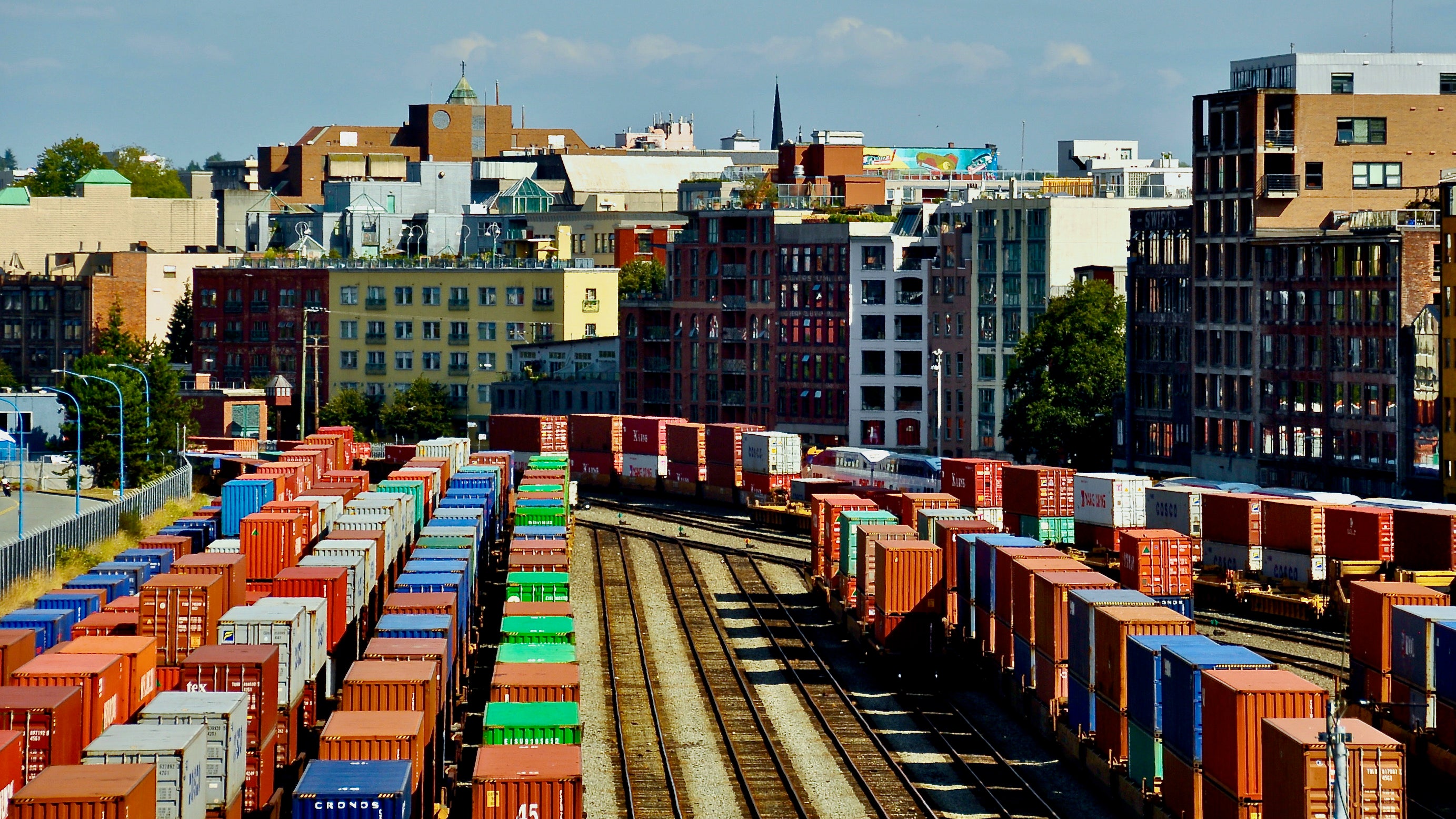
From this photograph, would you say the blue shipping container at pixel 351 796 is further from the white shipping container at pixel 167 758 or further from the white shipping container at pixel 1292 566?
the white shipping container at pixel 1292 566

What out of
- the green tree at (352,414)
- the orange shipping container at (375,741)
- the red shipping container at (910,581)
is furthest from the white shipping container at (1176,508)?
the green tree at (352,414)

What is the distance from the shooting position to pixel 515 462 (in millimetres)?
151875

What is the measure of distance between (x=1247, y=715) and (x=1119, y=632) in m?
8.59

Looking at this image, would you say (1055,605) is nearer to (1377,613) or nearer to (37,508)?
(1377,613)

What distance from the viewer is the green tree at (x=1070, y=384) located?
12800 centimetres

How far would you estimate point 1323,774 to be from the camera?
41.8 metres

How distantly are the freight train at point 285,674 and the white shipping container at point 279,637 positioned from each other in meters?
0.06

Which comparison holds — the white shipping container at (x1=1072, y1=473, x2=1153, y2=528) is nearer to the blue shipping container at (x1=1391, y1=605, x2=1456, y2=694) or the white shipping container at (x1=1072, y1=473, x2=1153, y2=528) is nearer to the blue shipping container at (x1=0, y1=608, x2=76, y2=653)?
the blue shipping container at (x1=1391, y1=605, x2=1456, y2=694)

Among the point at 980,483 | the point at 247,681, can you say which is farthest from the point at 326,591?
the point at 980,483

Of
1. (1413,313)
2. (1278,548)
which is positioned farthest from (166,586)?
(1413,313)

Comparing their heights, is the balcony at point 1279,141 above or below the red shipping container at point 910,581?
above

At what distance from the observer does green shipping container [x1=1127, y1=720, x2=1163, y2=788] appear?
50906 mm

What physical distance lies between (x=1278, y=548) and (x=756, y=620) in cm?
2113

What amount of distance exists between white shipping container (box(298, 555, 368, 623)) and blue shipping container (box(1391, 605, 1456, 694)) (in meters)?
30.8
